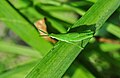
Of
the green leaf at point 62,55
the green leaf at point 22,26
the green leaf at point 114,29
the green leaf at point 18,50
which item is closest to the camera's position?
→ the green leaf at point 62,55

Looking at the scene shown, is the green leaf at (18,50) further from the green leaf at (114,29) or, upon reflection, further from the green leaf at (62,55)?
the green leaf at (62,55)

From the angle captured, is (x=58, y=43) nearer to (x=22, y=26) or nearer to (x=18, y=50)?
(x=22, y=26)

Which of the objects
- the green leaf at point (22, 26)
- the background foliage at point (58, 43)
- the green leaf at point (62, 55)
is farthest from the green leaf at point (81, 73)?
the green leaf at point (62, 55)

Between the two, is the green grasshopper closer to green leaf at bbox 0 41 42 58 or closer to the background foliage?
the background foliage

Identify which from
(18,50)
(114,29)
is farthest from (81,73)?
(18,50)

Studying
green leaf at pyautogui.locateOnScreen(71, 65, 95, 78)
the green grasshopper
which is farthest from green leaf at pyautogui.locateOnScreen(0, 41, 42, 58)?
the green grasshopper

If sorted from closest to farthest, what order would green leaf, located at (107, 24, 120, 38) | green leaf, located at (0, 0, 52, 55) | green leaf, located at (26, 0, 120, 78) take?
green leaf, located at (26, 0, 120, 78)
green leaf, located at (0, 0, 52, 55)
green leaf, located at (107, 24, 120, 38)

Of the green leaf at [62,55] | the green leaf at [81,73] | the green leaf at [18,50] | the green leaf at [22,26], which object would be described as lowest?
the green leaf at [18,50]
